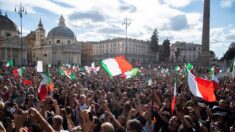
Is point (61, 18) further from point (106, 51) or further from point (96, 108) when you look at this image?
point (96, 108)

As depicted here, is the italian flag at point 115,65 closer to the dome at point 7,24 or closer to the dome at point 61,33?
the dome at point 7,24

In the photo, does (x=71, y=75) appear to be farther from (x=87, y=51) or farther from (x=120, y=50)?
(x=87, y=51)

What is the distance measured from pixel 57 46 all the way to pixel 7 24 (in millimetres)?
17912

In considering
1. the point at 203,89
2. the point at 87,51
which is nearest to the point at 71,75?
the point at 203,89

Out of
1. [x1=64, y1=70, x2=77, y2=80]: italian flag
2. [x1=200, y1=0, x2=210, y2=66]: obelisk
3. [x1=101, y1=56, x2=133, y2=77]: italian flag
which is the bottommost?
[x1=64, y1=70, x2=77, y2=80]: italian flag

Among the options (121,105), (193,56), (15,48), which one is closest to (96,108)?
(121,105)

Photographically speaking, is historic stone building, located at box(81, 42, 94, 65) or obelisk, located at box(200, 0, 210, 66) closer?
obelisk, located at box(200, 0, 210, 66)

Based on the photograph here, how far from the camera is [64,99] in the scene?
32.5 ft

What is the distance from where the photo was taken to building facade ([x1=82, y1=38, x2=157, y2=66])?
325 feet

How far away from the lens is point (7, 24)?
87062mm

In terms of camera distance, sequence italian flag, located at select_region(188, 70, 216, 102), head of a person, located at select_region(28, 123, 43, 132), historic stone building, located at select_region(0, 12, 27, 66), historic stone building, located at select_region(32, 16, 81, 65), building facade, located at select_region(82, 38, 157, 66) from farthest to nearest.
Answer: building facade, located at select_region(82, 38, 157, 66), historic stone building, located at select_region(32, 16, 81, 65), historic stone building, located at select_region(0, 12, 27, 66), italian flag, located at select_region(188, 70, 216, 102), head of a person, located at select_region(28, 123, 43, 132)

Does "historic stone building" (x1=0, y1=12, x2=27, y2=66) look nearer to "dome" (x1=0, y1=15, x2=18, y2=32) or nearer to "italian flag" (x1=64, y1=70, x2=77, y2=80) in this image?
"dome" (x1=0, y1=15, x2=18, y2=32)

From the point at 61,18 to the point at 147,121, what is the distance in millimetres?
104789

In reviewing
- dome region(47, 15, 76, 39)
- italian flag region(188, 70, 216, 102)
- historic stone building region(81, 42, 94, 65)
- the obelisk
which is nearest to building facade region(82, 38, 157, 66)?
historic stone building region(81, 42, 94, 65)
